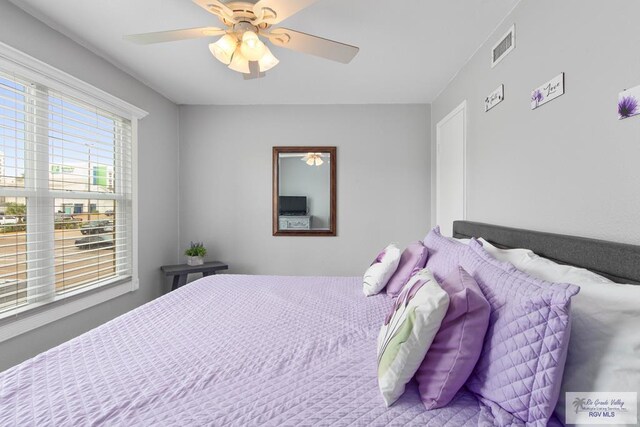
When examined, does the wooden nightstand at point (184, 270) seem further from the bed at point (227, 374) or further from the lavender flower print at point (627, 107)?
the lavender flower print at point (627, 107)

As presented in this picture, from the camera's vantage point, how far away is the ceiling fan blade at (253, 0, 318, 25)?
1.40m

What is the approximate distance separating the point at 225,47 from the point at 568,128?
69.6 inches

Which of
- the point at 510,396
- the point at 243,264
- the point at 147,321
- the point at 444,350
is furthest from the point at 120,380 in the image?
the point at 243,264

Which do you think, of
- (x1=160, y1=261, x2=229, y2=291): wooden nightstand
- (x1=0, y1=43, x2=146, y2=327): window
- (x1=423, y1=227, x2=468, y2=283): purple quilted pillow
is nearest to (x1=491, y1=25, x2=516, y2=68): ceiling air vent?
(x1=423, y1=227, x2=468, y2=283): purple quilted pillow

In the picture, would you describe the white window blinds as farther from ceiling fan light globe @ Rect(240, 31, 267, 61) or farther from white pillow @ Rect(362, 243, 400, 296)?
white pillow @ Rect(362, 243, 400, 296)

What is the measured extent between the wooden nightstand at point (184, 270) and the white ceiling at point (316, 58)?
1.90 meters

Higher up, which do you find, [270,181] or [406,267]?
[270,181]

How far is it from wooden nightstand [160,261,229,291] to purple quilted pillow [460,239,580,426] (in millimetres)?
2907

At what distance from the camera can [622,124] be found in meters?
1.10

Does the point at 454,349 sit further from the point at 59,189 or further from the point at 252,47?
the point at 59,189

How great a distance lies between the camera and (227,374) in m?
1.07

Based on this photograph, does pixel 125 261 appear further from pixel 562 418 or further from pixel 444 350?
pixel 562 418

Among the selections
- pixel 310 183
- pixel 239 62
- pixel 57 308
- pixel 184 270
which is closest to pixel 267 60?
pixel 239 62

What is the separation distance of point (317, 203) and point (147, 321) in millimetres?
2332
